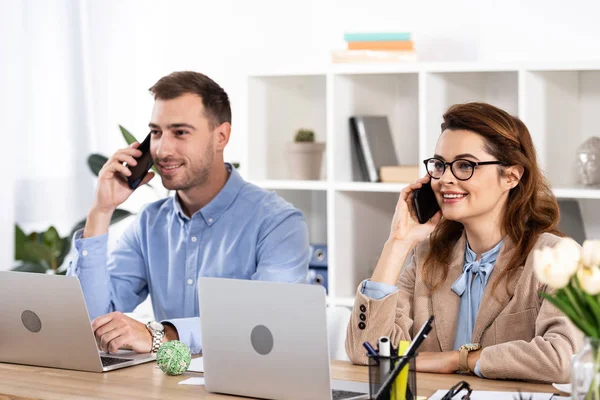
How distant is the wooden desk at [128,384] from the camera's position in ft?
6.35

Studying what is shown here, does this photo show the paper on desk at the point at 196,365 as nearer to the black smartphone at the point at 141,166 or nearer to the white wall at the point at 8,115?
the black smartphone at the point at 141,166

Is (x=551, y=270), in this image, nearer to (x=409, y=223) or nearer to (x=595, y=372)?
(x=595, y=372)

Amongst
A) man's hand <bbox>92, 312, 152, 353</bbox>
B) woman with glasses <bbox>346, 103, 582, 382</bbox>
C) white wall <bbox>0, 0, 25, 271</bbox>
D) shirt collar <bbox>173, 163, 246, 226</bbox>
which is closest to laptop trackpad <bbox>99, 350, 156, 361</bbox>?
man's hand <bbox>92, 312, 152, 353</bbox>

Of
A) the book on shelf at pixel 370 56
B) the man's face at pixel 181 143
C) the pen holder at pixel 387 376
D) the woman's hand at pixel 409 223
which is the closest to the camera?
the pen holder at pixel 387 376

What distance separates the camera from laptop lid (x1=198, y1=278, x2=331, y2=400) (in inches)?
70.8

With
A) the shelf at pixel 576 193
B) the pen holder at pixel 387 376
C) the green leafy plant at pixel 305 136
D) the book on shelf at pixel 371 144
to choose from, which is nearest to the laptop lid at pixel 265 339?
the pen holder at pixel 387 376

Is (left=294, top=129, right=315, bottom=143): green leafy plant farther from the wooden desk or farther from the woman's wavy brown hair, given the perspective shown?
the wooden desk

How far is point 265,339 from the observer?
6.11ft

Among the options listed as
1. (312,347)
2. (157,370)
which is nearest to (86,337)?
(157,370)

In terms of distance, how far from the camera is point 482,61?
3504 mm

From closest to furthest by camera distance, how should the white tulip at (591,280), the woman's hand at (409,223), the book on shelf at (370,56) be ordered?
1. the white tulip at (591,280)
2. the woman's hand at (409,223)
3. the book on shelf at (370,56)

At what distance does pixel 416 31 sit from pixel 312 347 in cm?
227

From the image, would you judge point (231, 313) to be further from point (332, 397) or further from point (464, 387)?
point (464, 387)

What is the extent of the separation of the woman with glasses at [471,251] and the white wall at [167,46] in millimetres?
1374
